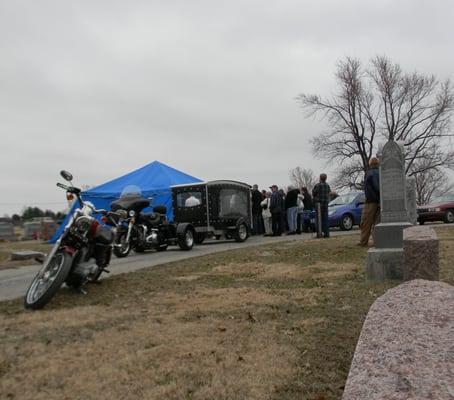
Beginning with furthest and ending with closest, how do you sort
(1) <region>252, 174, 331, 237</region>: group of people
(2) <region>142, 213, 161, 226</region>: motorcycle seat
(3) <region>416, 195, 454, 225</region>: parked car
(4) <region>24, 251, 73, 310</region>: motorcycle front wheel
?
(3) <region>416, 195, 454, 225</region>: parked car
(1) <region>252, 174, 331, 237</region>: group of people
(2) <region>142, 213, 161, 226</region>: motorcycle seat
(4) <region>24, 251, 73, 310</region>: motorcycle front wheel

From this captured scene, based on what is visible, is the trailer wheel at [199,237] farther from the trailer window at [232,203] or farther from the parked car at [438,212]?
the parked car at [438,212]

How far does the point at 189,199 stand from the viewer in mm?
15859

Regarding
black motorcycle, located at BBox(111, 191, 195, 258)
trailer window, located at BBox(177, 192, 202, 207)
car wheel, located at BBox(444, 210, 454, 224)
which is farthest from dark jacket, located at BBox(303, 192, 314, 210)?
black motorcycle, located at BBox(111, 191, 195, 258)

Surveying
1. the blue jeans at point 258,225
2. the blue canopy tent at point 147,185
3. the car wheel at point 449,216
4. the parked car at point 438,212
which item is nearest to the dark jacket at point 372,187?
the blue canopy tent at point 147,185

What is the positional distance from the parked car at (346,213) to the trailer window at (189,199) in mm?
6527

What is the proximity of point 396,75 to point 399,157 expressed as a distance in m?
38.4

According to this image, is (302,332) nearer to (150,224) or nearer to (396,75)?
(150,224)

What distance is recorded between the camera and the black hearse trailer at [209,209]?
1572 centimetres

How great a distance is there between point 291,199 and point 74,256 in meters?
12.7

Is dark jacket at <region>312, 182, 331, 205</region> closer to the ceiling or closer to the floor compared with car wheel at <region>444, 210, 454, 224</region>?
closer to the ceiling

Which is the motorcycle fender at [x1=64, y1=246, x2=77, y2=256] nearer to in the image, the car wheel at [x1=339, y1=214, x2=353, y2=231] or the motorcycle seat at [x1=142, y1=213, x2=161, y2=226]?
the motorcycle seat at [x1=142, y1=213, x2=161, y2=226]

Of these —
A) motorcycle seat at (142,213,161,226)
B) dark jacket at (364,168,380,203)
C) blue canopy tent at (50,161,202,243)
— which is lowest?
motorcycle seat at (142,213,161,226)

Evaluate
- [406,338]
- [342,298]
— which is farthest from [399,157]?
[406,338]

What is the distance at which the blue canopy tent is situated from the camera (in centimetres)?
1928
